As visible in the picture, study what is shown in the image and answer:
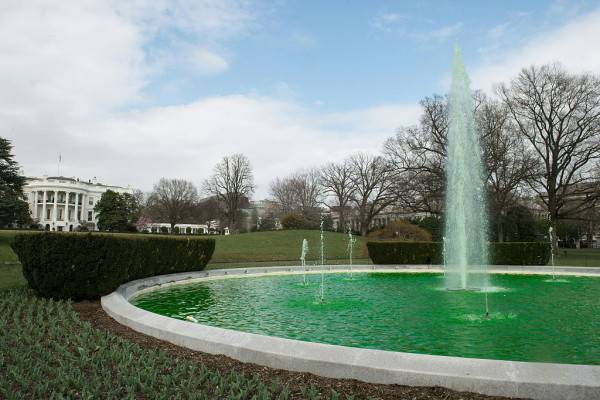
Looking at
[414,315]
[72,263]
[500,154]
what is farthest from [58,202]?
[414,315]

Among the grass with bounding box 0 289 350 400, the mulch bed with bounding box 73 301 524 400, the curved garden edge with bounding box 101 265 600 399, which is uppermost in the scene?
the curved garden edge with bounding box 101 265 600 399

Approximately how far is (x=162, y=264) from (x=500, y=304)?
11643mm

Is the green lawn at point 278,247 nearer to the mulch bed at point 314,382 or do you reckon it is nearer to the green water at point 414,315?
the green water at point 414,315

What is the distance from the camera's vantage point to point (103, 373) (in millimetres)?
4977

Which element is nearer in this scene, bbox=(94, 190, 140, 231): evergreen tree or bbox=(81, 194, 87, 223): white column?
bbox=(94, 190, 140, 231): evergreen tree

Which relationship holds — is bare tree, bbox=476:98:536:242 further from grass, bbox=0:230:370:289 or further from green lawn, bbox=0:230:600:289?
grass, bbox=0:230:370:289

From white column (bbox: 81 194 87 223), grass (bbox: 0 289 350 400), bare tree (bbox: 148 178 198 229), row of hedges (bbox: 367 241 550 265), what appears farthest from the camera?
white column (bbox: 81 194 87 223)

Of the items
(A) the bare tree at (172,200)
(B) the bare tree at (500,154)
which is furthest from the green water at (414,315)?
(A) the bare tree at (172,200)

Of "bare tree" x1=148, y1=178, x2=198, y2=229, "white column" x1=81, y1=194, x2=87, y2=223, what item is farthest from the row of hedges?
"white column" x1=81, y1=194, x2=87, y2=223

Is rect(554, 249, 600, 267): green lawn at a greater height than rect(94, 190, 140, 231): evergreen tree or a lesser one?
lesser

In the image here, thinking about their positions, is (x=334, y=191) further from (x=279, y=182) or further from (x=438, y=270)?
(x=438, y=270)

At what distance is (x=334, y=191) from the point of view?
65.4m

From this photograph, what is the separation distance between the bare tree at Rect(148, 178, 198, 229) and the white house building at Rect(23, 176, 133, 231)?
1875 centimetres

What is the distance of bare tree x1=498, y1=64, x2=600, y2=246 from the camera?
34.9m
